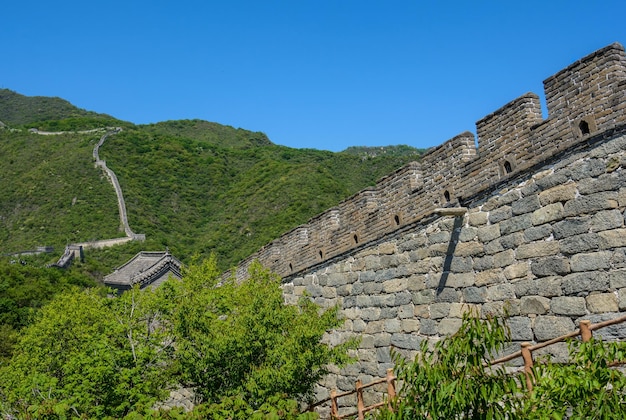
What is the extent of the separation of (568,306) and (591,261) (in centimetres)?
48

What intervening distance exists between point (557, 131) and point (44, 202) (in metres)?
51.7

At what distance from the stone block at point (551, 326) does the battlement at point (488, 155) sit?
1.55 meters

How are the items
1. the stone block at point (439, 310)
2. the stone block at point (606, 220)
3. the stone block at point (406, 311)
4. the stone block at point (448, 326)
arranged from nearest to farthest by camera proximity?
the stone block at point (606, 220), the stone block at point (448, 326), the stone block at point (439, 310), the stone block at point (406, 311)

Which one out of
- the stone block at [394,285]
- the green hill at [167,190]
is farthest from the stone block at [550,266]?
the green hill at [167,190]

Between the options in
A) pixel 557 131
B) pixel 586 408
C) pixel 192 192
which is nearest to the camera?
pixel 586 408

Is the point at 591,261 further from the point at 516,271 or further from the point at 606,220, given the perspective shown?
the point at 516,271

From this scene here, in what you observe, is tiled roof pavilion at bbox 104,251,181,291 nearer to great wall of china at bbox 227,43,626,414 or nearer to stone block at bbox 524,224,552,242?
great wall of china at bbox 227,43,626,414

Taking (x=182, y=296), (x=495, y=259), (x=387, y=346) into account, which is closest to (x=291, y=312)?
(x=387, y=346)

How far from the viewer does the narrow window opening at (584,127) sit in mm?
5402

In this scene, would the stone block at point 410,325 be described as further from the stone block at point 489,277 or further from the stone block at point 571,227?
the stone block at point 571,227

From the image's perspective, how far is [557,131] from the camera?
18.7 feet

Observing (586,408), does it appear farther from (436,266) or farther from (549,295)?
(436,266)

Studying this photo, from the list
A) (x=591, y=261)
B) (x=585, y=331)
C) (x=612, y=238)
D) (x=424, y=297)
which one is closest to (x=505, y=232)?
(x=591, y=261)

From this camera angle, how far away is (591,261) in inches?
197
